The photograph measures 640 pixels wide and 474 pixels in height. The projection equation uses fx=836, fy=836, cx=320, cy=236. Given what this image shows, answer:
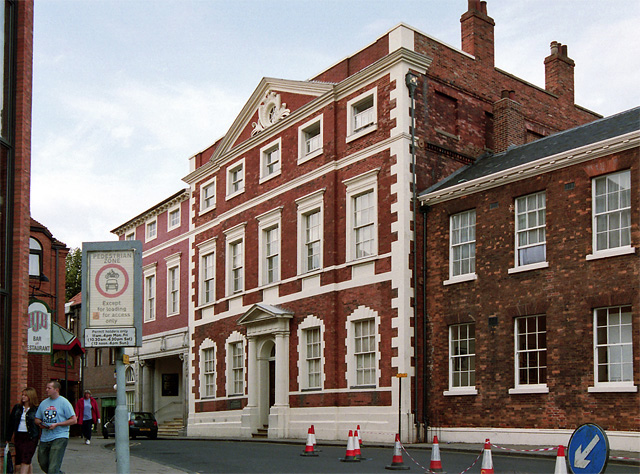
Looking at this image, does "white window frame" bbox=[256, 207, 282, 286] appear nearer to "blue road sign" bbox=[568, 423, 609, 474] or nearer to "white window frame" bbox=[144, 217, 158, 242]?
"white window frame" bbox=[144, 217, 158, 242]

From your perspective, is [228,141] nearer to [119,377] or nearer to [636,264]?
[636,264]

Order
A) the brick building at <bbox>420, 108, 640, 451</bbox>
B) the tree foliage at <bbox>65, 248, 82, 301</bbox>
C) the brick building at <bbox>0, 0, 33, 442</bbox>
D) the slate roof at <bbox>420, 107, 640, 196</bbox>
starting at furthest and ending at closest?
1. the tree foliage at <bbox>65, 248, 82, 301</bbox>
2. the slate roof at <bbox>420, 107, 640, 196</bbox>
3. the brick building at <bbox>420, 108, 640, 451</bbox>
4. the brick building at <bbox>0, 0, 33, 442</bbox>

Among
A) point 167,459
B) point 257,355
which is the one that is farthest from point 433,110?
point 167,459

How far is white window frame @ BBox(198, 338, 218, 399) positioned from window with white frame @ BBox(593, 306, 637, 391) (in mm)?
19141

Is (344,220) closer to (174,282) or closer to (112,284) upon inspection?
(174,282)

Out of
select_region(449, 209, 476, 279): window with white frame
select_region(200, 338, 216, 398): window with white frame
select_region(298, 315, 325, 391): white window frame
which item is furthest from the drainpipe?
select_region(200, 338, 216, 398): window with white frame

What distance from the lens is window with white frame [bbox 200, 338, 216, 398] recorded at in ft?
117

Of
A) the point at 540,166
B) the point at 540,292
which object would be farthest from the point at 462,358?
the point at 540,166

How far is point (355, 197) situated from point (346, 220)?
0.82m

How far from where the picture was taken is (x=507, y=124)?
2812cm

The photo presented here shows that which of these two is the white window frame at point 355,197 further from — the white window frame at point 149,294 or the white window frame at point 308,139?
the white window frame at point 149,294

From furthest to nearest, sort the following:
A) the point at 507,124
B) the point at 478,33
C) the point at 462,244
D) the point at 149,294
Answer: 1. the point at 149,294
2. the point at 478,33
3. the point at 507,124
4. the point at 462,244

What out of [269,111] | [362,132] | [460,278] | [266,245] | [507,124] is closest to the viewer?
[460,278]

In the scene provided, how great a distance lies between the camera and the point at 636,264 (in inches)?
758
